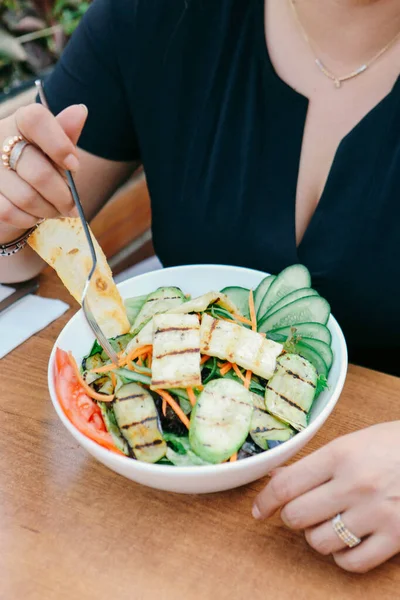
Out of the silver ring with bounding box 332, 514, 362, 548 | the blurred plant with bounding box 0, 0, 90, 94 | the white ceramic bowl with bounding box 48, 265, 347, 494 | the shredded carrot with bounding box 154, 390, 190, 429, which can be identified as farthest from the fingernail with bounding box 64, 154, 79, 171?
the blurred plant with bounding box 0, 0, 90, 94

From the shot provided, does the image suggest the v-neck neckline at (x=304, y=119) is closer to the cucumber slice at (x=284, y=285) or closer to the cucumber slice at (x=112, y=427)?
the cucumber slice at (x=284, y=285)

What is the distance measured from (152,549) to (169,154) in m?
0.86

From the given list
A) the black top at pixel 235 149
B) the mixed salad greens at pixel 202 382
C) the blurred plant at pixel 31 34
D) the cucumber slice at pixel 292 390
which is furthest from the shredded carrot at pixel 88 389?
the blurred plant at pixel 31 34

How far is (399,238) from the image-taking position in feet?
3.68

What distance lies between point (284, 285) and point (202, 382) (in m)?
0.27

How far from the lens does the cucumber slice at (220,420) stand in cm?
71

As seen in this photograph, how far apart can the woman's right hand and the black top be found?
1.35ft

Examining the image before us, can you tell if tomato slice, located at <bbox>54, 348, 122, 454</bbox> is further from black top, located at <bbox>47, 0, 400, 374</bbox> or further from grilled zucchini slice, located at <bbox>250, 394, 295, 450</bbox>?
black top, located at <bbox>47, 0, 400, 374</bbox>

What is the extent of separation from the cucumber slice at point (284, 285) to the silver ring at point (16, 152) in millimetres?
466

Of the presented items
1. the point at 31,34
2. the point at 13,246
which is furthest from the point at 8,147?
the point at 31,34

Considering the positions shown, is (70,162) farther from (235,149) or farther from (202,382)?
(235,149)

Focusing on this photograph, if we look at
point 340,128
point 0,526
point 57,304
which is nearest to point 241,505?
point 0,526

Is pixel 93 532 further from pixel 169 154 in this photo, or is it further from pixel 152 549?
pixel 169 154

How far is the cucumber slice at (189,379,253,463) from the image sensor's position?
709mm
